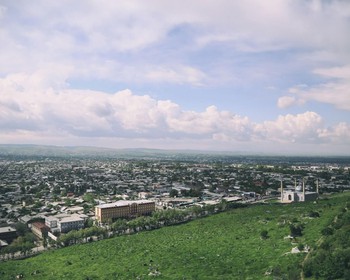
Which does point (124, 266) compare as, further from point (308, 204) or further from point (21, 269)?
point (308, 204)

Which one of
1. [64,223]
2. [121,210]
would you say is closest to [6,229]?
[64,223]

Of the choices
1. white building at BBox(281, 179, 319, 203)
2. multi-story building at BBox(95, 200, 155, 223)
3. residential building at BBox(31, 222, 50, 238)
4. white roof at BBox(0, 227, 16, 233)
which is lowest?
residential building at BBox(31, 222, 50, 238)

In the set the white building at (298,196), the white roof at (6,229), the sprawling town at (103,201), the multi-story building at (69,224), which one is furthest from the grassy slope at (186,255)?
the white building at (298,196)

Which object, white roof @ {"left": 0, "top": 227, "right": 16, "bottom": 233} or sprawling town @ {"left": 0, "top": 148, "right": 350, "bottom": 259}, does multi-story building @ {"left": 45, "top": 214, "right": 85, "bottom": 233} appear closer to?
sprawling town @ {"left": 0, "top": 148, "right": 350, "bottom": 259}

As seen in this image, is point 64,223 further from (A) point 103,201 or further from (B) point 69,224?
(A) point 103,201

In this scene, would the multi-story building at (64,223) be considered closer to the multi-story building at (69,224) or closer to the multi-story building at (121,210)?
the multi-story building at (69,224)

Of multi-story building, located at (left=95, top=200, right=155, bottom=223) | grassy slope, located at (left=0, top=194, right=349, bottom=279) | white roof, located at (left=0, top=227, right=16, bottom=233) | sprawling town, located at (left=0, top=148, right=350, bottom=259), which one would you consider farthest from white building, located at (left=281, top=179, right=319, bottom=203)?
white roof, located at (left=0, top=227, right=16, bottom=233)

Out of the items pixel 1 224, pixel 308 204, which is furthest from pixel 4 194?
pixel 308 204
